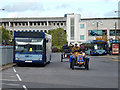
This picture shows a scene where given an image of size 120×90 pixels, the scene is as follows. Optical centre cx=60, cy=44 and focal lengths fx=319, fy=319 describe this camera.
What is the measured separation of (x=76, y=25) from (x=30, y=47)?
93815 millimetres

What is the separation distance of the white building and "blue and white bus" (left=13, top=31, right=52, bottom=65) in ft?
263

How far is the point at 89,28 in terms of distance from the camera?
115m

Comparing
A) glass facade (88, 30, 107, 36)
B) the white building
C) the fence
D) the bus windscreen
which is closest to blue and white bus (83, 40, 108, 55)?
the fence

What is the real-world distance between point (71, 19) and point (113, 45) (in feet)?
222

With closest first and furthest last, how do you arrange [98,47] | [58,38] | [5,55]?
1. [5,55]
2. [98,47]
3. [58,38]

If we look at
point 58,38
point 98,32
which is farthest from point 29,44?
point 98,32

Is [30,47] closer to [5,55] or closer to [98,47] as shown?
[5,55]

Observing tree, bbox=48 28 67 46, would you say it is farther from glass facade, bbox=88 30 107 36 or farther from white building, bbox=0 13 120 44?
glass facade, bbox=88 30 107 36

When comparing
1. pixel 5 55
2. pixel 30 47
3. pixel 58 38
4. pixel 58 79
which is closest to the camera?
pixel 58 79

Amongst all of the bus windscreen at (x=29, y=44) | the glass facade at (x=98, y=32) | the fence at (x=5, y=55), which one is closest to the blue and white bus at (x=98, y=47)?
the fence at (x=5, y=55)

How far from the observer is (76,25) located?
11731cm

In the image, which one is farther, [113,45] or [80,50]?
[113,45]

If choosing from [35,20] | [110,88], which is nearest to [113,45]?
[110,88]

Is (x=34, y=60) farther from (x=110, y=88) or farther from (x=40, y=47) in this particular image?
(x=110, y=88)
